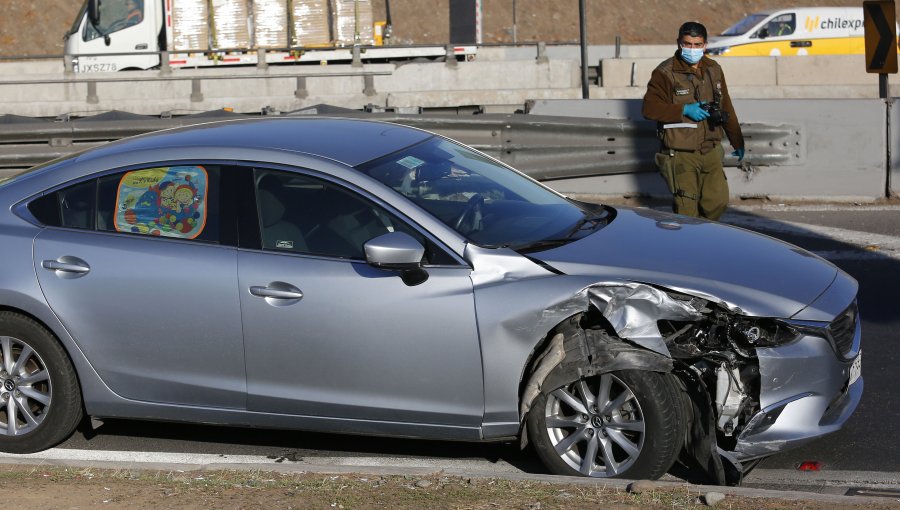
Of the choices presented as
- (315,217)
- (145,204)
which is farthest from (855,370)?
(145,204)

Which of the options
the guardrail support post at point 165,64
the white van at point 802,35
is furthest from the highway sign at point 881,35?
the guardrail support post at point 165,64

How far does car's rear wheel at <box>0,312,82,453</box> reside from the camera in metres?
5.76

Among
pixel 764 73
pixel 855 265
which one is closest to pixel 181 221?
pixel 855 265

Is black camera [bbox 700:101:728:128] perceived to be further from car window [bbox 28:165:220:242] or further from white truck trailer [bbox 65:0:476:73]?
white truck trailer [bbox 65:0:476:73]

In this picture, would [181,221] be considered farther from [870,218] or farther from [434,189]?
[870,218]

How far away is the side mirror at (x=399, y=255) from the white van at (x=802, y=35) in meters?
24.2

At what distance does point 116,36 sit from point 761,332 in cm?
2602

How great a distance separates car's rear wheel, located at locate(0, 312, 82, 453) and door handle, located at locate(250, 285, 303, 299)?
42.0 inches

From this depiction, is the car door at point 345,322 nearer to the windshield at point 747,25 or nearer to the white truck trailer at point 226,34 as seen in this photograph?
the white truck trailer at point 226,34

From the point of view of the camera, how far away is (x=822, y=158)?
12383mm

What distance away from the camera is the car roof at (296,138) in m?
5.75

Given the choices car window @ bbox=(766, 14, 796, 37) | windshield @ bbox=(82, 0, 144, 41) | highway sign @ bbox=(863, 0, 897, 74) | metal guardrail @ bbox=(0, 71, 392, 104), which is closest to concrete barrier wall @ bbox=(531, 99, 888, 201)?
highway sign @ bbox=(863, 0, 897, 74)

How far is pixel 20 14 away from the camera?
4716 centimetres

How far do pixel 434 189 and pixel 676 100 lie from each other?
369cm
